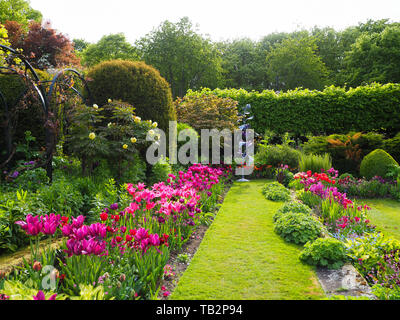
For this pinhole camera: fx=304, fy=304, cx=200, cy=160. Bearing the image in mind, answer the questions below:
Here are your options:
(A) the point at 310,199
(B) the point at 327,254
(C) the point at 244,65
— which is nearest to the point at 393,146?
(A) the point at 310,199

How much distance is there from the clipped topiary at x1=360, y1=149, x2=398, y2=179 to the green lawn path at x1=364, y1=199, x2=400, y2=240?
1.39m

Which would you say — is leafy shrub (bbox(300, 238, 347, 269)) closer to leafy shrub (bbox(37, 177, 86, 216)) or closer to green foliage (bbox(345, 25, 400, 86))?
leafy shrub (bbox(37, 177, 86, 216))

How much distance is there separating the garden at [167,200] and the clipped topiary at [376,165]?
1.5 inches

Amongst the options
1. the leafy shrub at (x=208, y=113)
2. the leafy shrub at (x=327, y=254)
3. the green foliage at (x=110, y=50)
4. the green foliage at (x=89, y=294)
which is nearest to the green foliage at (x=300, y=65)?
the green foliage at (x=110, y=50)

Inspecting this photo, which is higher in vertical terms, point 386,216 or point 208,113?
point 208,113

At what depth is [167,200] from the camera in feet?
14.3

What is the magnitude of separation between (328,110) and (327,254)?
10865 mm

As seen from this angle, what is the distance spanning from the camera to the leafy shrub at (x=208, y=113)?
10.4m

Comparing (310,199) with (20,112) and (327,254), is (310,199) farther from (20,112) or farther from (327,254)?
(20,112)

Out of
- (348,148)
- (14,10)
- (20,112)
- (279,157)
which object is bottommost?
(279,157)

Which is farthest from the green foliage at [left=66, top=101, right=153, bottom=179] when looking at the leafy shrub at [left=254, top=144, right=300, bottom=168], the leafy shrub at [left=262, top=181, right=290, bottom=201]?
the leafy shrub at [left=254, top=144, right=300, bottom=168]
